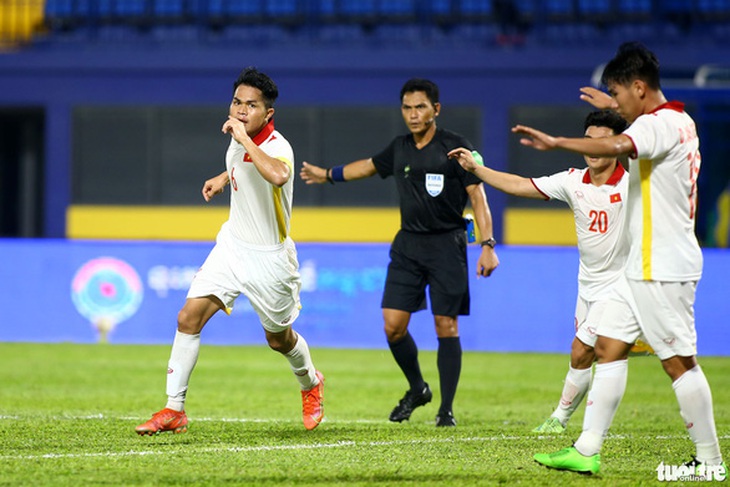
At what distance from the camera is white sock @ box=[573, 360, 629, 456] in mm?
5617

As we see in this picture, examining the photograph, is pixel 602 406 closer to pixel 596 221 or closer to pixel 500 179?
pixel 500 179

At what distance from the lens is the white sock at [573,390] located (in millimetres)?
7773

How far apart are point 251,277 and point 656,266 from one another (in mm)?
2497

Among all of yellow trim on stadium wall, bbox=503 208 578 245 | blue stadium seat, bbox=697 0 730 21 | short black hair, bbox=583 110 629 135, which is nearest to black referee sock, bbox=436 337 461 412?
short black hair, bbox=583 110 629 135

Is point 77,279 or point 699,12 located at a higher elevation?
point 699,12

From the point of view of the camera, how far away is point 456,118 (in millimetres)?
23562

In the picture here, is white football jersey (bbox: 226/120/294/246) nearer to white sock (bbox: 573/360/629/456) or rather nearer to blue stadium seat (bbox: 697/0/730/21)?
Answer: white sock (bbox: 573/360/629/456)

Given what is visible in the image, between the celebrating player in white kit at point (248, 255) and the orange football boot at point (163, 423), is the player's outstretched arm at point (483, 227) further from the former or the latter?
the orange football boot at point (163, 423)

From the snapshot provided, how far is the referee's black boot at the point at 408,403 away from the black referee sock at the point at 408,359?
0.13 feet

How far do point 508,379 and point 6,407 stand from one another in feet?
17.8

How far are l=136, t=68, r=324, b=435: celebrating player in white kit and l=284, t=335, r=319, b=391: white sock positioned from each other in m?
0.35

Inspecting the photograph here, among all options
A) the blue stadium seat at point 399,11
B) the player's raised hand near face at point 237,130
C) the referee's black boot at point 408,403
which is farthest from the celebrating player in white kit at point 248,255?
the blue stadium seat at point 399,11

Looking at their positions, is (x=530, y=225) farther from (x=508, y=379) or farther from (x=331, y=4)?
(x=508, y=379)

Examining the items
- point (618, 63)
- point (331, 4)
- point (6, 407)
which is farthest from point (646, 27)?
point (618, 63)
